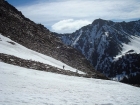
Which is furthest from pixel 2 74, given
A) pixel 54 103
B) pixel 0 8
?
pixel 0 8

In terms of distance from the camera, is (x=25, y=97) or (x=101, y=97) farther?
(x=101, y=97)

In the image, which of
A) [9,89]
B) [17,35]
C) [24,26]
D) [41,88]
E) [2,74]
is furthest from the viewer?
[24,26]

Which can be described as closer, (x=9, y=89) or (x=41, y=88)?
(x=9, y=89)

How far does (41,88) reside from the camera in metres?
19.0

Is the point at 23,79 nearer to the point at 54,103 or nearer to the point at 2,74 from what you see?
the point at 2,74

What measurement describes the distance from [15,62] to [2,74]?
311 inches

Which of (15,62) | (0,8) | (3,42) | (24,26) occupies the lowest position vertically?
(15,62)

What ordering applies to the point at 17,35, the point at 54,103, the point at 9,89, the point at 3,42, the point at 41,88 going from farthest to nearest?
the point at 17,35 → the point at 3,42 → the point at 41,88 → the point at 9,89 → the point at 54,103

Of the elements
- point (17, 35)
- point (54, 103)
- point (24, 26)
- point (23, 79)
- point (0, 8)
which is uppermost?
point (0, 8)

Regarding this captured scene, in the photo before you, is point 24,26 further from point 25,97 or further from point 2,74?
point 25,97

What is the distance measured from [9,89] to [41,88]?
3844mm

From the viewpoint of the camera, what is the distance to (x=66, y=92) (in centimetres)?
1916

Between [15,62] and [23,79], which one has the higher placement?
[15,62]

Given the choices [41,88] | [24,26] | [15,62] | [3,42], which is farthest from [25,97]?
[24,26]
